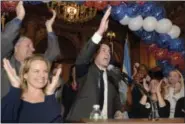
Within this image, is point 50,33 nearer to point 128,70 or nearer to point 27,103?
point 27,103

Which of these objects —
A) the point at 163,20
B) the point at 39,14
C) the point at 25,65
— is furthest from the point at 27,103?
the point at 39,14

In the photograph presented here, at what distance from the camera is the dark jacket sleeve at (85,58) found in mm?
2188

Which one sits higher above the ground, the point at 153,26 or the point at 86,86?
the point at 153,26

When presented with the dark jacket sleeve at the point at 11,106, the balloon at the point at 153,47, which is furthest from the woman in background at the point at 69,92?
the dark jacket sleeve at the point at 11,106

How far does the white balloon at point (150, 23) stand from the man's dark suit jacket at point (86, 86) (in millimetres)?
778

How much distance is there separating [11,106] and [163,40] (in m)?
1.79

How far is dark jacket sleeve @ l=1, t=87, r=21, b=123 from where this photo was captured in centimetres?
154

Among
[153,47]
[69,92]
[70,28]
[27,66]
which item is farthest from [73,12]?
[27,66]

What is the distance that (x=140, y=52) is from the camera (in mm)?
8531

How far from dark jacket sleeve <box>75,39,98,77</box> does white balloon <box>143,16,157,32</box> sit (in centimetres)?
79

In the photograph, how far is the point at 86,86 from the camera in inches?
89.7

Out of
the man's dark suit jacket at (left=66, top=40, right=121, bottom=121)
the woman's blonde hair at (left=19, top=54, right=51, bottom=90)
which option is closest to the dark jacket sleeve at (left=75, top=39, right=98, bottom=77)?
the man's dark suit jacket at (left=66, top=40, right=121, bottom=121)

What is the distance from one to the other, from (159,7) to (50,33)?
1046 millimetres

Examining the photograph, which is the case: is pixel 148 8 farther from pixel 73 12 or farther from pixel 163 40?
pixel 73 12
